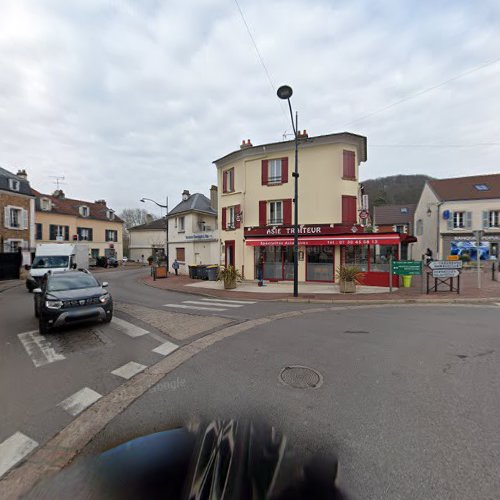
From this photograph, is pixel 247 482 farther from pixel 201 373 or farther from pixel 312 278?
pixel 312 278

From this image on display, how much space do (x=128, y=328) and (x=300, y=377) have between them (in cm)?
454

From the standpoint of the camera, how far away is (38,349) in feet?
16.5

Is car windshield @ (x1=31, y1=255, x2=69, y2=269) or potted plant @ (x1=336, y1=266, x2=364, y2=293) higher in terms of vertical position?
car windshield @ (x1=31, y1=255, x2=69, y2=269)

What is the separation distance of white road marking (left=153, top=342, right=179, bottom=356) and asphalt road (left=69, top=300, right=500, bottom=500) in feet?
2.30

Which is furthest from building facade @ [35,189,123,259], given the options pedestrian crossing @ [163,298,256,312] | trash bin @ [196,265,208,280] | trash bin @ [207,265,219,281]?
pedestrian crossing @ [163,298,256,312]

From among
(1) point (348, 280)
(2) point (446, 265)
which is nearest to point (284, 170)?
(1) point (348, 280)

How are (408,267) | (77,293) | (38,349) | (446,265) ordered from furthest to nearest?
(408,267) → (446,265) → (77,293) → (38,349)

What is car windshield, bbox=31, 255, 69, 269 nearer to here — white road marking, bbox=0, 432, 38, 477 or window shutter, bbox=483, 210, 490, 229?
white road marking, bbox=0, 432, 38, 477

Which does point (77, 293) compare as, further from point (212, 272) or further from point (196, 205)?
point (196, 205)

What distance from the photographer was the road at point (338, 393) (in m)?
2.19

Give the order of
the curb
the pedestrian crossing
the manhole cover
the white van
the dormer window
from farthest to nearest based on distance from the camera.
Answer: the dormer window < the white van < the pedestrian crossing < the manhole cover < the curb

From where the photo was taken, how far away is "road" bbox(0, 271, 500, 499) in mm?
2193

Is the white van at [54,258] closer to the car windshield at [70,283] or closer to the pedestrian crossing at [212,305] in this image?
the car windshield at [70,283]

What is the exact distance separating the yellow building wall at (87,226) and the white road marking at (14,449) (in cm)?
3334
